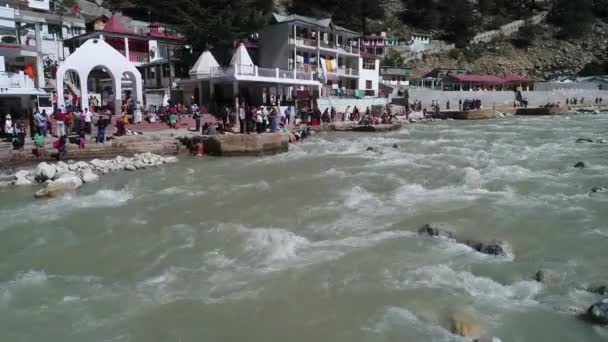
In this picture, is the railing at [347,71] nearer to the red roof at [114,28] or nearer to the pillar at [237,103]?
the pillar at [237,103]

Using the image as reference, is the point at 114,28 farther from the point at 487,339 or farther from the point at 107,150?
the point at 487,339

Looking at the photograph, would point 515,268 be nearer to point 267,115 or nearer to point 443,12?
point 267,115

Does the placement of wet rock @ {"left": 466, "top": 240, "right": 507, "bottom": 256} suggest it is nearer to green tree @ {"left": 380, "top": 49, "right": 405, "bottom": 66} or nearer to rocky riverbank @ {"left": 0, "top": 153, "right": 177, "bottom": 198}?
rocky riverbank @ {"left": 0, "top": 153, "right": 177, "bottom": 198}

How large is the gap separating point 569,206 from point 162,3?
57832 mm

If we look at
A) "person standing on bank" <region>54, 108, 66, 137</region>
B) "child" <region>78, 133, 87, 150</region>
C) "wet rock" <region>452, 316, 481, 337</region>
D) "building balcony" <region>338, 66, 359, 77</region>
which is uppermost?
"building balcony" <region>338, 66, 359, 77</region>

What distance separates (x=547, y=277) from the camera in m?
7.76

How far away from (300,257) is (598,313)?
468 cm

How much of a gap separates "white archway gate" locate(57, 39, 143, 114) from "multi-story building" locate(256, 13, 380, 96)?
65.8 ft

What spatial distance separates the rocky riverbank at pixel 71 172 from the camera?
555 inches

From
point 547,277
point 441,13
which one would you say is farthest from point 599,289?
point 441,13

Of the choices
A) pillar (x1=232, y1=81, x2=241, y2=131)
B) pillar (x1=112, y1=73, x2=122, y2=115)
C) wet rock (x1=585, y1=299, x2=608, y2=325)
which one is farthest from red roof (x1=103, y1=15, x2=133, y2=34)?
wet rock (x1=585, y1=299, x2=608, y2=325)

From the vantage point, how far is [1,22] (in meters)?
27.6

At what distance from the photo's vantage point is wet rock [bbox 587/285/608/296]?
23.7 feet

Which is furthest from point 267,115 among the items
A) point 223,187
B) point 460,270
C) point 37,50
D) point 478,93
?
point 478,93
